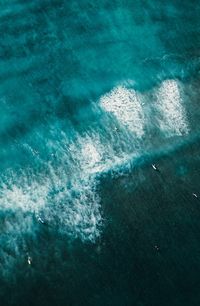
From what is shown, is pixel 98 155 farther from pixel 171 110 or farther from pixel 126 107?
pixel 171 110

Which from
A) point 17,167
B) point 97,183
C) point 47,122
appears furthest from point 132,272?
point 47,122

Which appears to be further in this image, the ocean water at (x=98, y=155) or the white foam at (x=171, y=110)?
the white foam at (x=171, y=110)

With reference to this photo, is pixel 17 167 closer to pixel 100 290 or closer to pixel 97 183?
pixel 97 183

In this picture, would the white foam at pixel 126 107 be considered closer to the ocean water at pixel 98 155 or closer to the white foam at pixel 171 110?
the ocean water at pixel 98 155

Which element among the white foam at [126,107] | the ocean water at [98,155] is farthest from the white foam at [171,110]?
the white foam at [126,107]

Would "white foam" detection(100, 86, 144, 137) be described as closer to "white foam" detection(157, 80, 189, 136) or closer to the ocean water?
the ocean water

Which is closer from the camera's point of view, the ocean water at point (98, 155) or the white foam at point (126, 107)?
the ocean water at point (98, 155)
